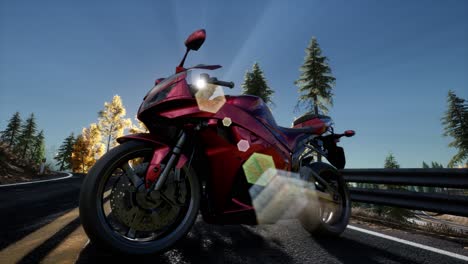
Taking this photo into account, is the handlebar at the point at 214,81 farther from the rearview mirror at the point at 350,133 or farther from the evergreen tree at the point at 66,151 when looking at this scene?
the evergreen tree at the point at 66,151

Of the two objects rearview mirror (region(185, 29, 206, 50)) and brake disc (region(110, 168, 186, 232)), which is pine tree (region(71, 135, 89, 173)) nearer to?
brake disc (region(110, 168, 186, 232))

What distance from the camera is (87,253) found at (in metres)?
1.49

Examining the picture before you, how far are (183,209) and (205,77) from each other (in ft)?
3.35

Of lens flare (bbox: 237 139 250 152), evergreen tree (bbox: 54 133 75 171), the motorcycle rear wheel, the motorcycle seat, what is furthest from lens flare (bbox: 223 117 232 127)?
evergreen tree (bbox: 54 133 75 171)

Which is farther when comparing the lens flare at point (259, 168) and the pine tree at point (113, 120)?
the pine tree at point (113, 120)

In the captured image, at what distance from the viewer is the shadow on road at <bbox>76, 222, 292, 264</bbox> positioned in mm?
1472

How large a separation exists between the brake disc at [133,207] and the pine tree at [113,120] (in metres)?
31.7

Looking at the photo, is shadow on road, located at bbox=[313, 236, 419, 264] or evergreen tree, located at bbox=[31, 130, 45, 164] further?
evergreen tree, located at bbox=[31, 130, 45, 164]

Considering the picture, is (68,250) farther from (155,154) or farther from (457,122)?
(457,122)

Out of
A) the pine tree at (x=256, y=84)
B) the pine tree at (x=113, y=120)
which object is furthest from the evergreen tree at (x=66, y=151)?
the pine tree at (x=256, y=84)

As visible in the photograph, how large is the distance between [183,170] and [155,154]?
25 centimetres

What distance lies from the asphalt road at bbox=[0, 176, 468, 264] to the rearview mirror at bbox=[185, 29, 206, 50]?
1.44 metres

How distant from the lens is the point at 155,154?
1632 millimetres

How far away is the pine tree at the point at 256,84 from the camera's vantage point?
2370 centimetres
